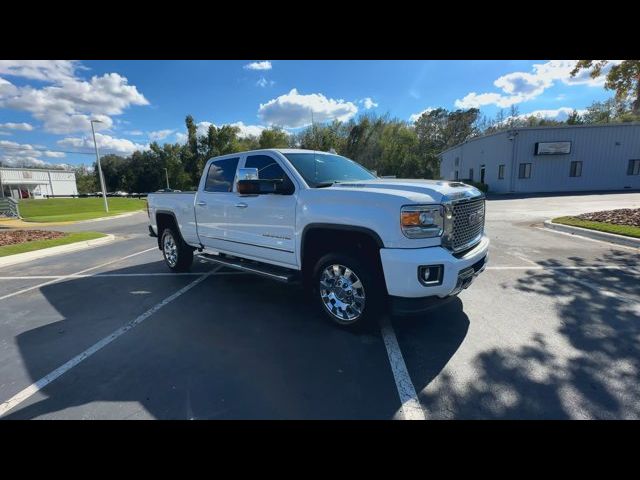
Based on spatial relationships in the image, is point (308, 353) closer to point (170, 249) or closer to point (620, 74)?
point (170, 249)

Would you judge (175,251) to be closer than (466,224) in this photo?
No

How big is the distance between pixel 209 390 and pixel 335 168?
3261mm

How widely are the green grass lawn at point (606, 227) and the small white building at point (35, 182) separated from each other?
9311 cm

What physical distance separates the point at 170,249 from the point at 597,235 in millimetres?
10643

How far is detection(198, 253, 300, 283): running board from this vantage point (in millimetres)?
4158

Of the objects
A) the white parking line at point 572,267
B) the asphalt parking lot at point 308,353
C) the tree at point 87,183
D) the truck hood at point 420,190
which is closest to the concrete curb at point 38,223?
the asphalt parking lot at point 308,353

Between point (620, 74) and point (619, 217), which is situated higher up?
point (620, 74)

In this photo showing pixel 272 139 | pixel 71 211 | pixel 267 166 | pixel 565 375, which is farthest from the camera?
pixel 272 139

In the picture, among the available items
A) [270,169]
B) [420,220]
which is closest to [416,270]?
[420,220]

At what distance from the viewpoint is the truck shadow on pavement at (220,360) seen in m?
2.58

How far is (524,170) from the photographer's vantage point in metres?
27.4
